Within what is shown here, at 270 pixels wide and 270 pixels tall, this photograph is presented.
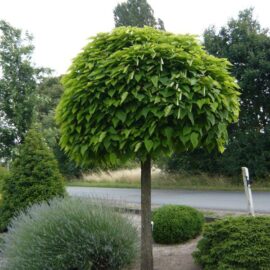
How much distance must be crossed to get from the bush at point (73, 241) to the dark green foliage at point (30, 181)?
7.27ft

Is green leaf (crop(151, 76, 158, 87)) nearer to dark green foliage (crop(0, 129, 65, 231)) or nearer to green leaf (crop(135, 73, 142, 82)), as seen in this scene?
green leaf (crop(135, 73, 142, 82))

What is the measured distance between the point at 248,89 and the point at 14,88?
36.4ft

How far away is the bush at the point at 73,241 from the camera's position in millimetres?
4707

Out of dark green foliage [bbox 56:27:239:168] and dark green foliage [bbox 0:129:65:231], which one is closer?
dark green foliage [bbox 56:27:239:168]

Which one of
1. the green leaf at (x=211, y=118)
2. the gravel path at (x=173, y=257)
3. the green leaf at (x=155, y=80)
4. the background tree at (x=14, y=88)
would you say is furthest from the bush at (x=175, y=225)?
the background tree at (x=14, y=88)

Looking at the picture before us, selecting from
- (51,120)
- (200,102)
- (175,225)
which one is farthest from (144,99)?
(51,120)

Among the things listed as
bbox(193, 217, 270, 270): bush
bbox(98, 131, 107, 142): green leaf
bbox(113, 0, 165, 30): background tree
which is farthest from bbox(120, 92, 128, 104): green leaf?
bbox(113, 0, 165, 30): background tree

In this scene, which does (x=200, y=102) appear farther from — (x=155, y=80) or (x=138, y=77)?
(x=138, y=77)

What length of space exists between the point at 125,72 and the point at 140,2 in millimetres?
42608

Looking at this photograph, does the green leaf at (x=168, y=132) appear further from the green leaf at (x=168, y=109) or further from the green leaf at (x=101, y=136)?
the green leaf at (x=101, y=136)

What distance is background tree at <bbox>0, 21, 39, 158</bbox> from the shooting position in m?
12.1

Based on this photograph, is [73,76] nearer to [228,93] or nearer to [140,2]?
[228,93]

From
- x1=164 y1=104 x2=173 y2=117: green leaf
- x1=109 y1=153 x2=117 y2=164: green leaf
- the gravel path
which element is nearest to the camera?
x1=164 y1=104 x2=173 y2=117: green leaf

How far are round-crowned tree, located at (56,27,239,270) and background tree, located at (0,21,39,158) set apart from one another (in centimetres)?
753
